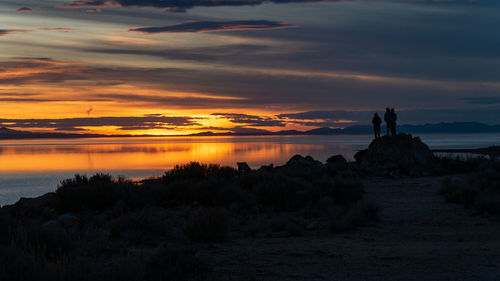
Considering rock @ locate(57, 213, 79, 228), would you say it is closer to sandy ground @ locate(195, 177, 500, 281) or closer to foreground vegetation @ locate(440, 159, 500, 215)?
sandy ground @ locate(195, 177, 500, 281)

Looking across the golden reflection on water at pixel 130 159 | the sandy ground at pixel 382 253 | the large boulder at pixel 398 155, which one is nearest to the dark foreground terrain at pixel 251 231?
the sandy ground at pixel 382 253

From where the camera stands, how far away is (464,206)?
17719mm

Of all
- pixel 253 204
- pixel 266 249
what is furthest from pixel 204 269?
pixel 253 204

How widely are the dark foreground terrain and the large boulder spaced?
7.52 m

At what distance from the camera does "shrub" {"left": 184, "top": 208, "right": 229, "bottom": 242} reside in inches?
471

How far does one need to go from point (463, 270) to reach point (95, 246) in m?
6.21

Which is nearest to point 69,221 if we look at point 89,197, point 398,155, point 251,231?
point 89,197

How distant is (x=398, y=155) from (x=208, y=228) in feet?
76.9

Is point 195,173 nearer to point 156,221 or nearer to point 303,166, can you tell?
point 303,166

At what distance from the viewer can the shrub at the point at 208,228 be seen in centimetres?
1197

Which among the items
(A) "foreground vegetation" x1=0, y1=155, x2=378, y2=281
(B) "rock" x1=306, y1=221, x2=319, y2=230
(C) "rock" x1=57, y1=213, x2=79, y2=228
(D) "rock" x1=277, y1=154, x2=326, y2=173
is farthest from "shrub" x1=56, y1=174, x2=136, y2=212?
(D) "rock" x1=277, y1=154, x2=326, y2=173

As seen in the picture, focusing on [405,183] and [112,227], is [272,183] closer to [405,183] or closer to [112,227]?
[112,227]

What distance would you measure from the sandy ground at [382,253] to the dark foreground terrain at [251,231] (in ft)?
0.07

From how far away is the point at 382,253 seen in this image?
35.1ft
